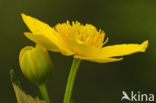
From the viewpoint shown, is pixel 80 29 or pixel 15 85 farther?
pixel 80 29

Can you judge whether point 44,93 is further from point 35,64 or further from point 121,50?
point 121,50

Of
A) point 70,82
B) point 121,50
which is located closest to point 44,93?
point 70,82

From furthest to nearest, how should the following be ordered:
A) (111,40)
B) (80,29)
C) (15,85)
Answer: (111,40)
(80,29)
(15,85)

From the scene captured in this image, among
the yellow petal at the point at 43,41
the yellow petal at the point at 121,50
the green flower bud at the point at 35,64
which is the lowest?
the green flower bud at the point at 35,64

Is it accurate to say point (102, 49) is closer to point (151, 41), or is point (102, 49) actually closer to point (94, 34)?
point (94, 34)

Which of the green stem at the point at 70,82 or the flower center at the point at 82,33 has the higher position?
the flower center at the point at 82,33

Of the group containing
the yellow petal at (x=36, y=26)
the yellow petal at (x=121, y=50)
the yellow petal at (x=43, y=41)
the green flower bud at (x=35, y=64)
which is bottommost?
the green flower bud at (x=35, y=64)

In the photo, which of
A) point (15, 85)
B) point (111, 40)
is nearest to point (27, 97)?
point (15, 85)
